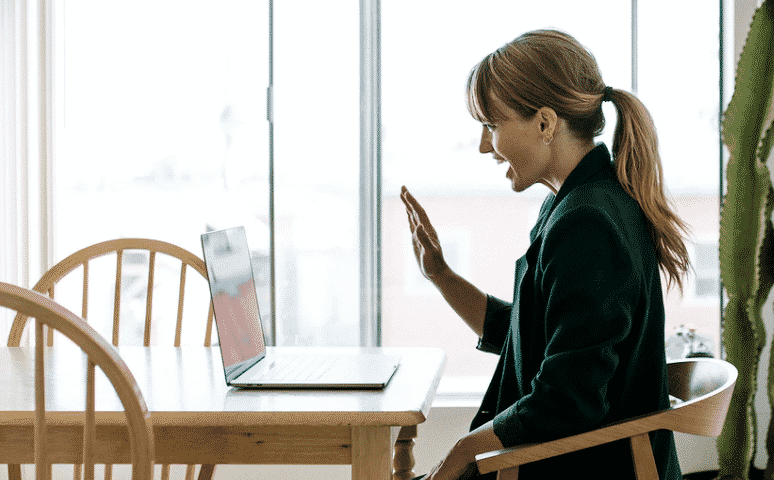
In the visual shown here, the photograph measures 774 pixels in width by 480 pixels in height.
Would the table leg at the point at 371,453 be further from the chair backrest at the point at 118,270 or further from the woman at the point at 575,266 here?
the chair backrest at the point at 118,270

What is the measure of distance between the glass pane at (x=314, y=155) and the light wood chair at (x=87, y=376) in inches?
69.2

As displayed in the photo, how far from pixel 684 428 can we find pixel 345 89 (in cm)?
190

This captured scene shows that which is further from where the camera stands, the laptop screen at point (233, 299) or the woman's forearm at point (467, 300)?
the woman's forearm at point (467, 300)

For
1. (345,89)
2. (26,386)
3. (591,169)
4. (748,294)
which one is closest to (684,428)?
(591,169)

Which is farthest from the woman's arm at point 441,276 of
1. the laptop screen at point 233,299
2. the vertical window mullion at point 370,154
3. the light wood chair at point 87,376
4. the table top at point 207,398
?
the vertical window mullion at point 370,154

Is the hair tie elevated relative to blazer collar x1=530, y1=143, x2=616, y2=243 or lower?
elevated

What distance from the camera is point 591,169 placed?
122 centimetres

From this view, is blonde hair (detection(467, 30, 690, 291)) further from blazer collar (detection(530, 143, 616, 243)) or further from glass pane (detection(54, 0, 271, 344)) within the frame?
glass pane (detection(54, 0, 271, 344))

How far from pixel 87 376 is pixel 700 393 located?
0.96 m

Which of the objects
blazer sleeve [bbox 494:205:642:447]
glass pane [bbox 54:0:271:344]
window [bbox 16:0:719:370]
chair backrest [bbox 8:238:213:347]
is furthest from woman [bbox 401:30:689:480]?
glass pane [bbox 54:0:271:344]

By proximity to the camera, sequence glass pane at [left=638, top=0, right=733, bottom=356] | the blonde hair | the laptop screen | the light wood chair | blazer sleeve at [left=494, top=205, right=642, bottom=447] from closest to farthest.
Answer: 1. the light wood chair
2. blazer sleeve at [left=494, top=205, right=642, bottom=447]
3. the blonde hair
4. the laptop screen
5. glass pane at [left=638, top=0, right=733, bottom=356]

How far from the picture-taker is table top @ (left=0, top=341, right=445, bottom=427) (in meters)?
1.09

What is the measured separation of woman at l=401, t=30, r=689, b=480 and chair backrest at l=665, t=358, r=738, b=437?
82 mm

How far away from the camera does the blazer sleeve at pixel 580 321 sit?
1044 mm
